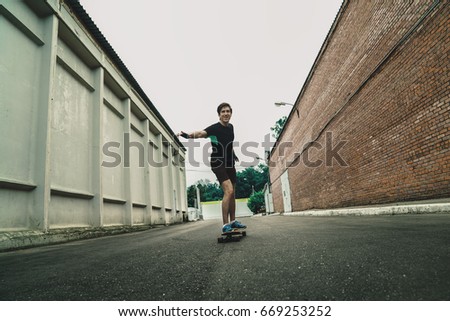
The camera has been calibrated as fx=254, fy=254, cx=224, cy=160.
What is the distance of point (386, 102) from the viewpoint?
6.05m

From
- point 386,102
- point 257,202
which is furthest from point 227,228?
point 257,202

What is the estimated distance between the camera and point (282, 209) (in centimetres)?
2173

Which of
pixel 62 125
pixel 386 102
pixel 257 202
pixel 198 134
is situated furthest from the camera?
pixel 257 202

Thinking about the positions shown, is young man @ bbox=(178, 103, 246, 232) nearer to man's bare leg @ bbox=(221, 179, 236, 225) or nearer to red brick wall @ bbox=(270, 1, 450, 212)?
man's bare leg @ bbox=(221, 179, 236, 225)

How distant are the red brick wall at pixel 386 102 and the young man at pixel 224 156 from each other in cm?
383

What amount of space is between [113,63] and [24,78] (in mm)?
4871

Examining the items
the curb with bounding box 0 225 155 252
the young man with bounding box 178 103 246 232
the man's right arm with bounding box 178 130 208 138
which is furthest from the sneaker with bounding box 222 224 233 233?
the curb with bounding box 0 225 155 252

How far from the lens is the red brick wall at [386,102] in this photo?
4.62m

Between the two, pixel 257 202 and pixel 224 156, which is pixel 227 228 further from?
pixel 257 202

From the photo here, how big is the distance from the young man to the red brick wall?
3834 millimetres

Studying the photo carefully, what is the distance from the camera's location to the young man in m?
3.56

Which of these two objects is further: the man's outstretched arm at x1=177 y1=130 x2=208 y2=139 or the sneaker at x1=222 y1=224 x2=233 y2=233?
the man's outstretched arm at x1=177 y1=130 x2=208 y2=139

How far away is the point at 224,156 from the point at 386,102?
4719mm

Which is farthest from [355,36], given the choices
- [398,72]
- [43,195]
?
[43,195]
